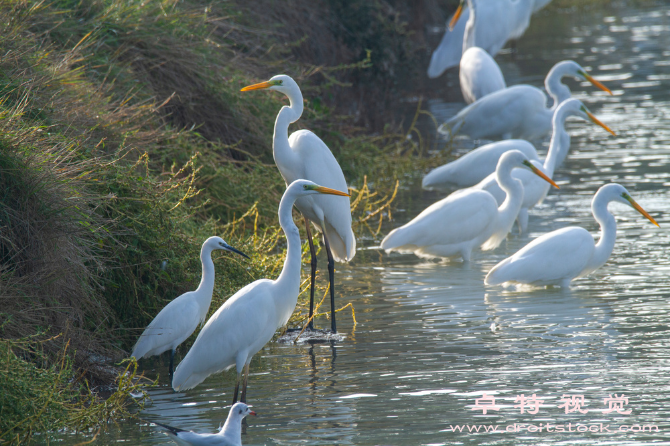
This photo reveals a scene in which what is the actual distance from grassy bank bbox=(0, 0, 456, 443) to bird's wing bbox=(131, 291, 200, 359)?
148 millimetres

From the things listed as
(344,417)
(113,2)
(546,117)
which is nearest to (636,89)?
(546,117)

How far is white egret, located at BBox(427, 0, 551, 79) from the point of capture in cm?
1501

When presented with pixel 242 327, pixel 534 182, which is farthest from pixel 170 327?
pixel 534 182

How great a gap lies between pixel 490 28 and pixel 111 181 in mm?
11393

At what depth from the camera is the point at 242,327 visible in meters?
4.30

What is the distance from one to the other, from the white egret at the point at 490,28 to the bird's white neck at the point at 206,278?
1057 centimetres

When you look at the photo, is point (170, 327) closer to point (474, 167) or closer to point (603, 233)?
point (603, 233)

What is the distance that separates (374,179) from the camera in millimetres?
9789

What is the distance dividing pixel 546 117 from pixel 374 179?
2.60 meters

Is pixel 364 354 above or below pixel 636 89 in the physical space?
below

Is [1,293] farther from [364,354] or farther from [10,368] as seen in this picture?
[364,354]

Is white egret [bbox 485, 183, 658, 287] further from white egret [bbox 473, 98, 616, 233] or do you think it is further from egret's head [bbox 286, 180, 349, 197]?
egret's head [bbox 286, 180, 349, 197]

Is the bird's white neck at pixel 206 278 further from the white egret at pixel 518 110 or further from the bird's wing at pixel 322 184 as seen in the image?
the white egret at pixel 518 110

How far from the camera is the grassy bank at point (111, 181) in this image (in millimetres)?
4289
